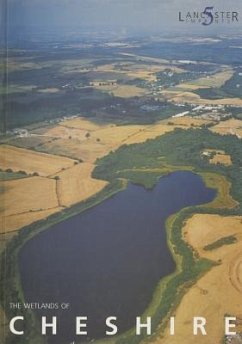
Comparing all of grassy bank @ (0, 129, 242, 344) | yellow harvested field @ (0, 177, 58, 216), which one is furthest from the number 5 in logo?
yellow harvested field @ (0, 177, 58, 216)

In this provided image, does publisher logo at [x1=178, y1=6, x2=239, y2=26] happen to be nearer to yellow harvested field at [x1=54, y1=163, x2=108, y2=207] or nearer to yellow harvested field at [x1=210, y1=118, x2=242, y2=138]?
yellow harvested field at [x1=210, y1=118, x2=242, y2=138]

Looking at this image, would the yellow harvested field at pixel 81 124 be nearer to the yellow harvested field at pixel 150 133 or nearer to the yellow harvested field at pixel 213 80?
the yellow harvested field at pixel 150 133

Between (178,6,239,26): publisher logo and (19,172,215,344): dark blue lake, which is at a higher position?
(178,6,239,26): publisher logo

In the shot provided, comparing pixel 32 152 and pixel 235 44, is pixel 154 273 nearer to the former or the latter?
pixel 32 152

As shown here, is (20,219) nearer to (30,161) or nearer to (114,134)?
(30,161)

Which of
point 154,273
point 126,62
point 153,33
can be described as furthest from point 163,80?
point 154,273

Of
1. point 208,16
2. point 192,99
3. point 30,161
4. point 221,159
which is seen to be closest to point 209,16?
point 208,16

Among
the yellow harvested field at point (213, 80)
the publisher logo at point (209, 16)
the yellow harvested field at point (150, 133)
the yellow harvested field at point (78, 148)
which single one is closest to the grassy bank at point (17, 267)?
the yellow harvested field at point (78, 148)
